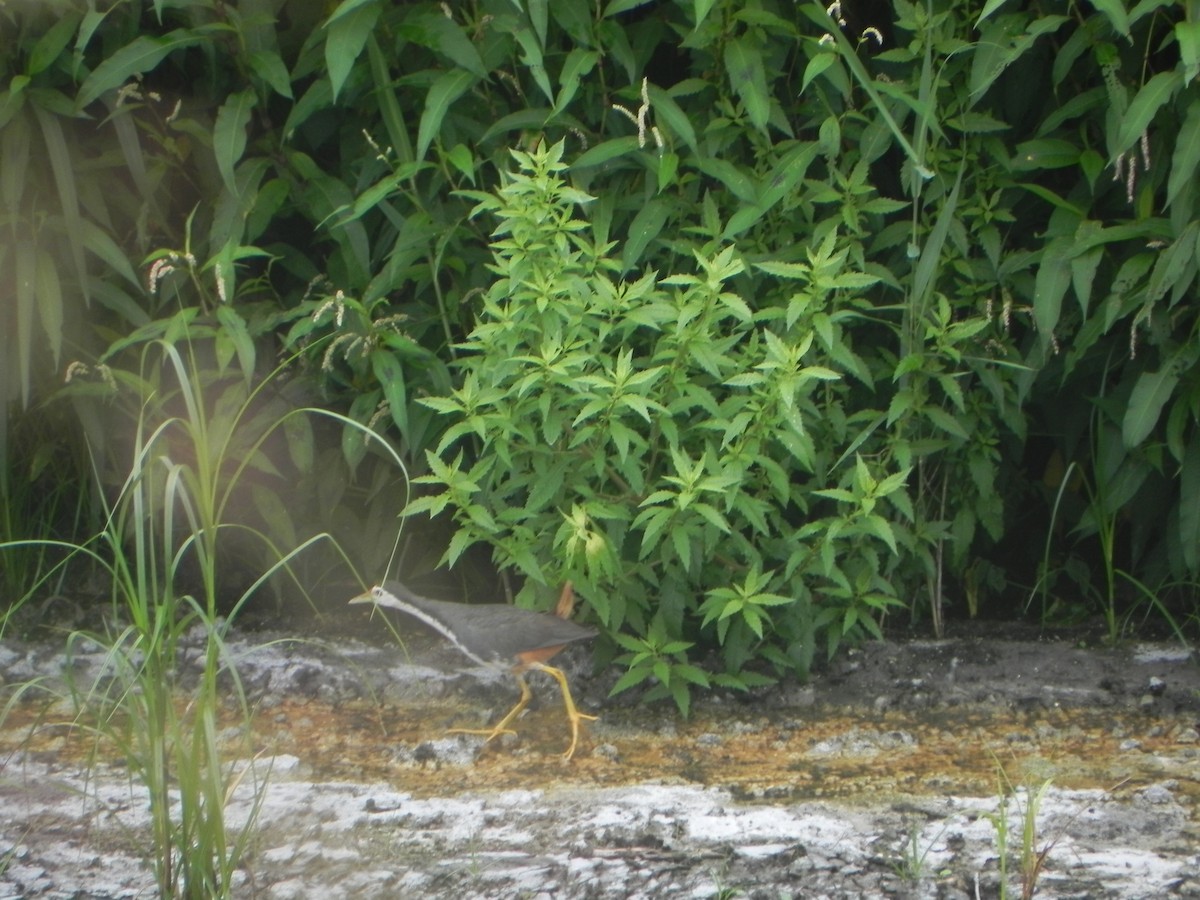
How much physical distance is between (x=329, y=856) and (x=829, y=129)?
2.25m

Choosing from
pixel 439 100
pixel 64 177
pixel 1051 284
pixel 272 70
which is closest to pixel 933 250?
pixel 1051 284

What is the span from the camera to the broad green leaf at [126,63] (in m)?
3.81

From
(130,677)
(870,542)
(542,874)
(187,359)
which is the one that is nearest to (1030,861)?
(542,874)

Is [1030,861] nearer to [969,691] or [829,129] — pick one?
[969,691]

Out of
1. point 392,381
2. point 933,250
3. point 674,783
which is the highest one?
point 933,250

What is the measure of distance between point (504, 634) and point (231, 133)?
5.11ft

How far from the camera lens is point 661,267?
4195 millimetres

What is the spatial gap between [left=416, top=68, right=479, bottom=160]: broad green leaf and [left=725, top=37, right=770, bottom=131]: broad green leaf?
0.70 meters

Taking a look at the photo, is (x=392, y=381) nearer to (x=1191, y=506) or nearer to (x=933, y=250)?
(x=933, y=250)

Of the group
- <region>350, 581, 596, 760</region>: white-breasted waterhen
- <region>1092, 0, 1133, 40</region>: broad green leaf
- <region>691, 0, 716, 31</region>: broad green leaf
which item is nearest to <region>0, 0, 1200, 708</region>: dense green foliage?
<region>1092, 0, 1133, 40</region>: broad green leaf

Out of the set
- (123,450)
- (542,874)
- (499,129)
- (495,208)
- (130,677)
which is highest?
(499,129)

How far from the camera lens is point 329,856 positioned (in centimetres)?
307

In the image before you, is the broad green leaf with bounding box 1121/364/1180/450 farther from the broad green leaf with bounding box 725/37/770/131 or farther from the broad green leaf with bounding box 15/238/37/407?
the broad green leaf with bounding box 15/238/37/407

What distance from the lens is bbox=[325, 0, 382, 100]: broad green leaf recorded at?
3621 mm
